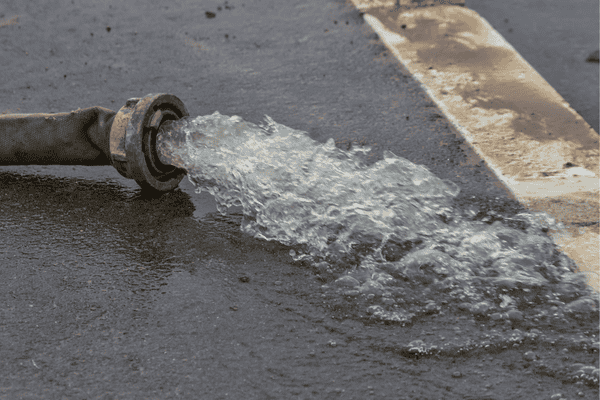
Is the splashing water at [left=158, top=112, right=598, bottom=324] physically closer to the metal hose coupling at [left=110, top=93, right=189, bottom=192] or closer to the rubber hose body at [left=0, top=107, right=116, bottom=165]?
the metal hose coupling at [left=110, top=93, right=189, bottom=192]

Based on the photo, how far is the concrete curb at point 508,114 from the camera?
2566 mm

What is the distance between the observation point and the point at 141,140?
8.24 ft

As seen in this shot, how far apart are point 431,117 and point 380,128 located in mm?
378

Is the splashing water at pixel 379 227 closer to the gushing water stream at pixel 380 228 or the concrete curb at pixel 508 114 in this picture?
the gushing water stream at pixel 380 228

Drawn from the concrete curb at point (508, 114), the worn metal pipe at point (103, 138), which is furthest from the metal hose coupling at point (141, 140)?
the concrete curb at point (508, 114)

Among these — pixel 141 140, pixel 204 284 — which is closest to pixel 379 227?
pixel 204 284

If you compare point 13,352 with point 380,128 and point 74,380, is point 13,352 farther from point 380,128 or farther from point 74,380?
point 380,128

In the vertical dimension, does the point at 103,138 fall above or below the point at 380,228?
above

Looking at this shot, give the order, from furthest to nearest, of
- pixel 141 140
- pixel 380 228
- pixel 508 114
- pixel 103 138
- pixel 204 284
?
pixel 508 114 → pixel 103 138 → pixel 141 140 → pixel 380 228 → pixel 204 284

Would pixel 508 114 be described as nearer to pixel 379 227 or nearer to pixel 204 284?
pixel 379 227

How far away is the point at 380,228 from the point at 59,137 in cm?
175

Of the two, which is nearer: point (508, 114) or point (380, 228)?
point (380, 228)

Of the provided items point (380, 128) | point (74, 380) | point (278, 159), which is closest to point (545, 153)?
point (380, 128)

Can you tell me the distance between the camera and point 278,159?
2730 mm
